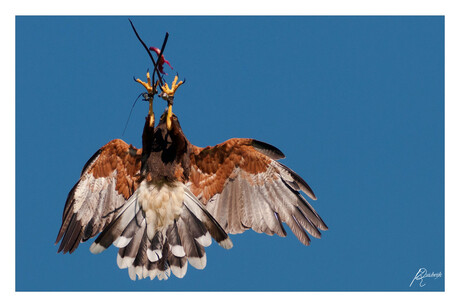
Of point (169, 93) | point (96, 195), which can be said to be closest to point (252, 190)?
point (169, 93)

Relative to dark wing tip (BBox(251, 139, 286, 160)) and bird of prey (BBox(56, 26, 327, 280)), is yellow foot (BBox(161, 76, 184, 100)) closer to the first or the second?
bird of prey (BBox(56, 26, 327, 280))

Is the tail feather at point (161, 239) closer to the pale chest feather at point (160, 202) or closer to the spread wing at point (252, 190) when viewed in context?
the pale chest feather at point (160, 202)

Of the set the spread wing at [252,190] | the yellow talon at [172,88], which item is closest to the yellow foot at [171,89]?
the yellow talon at [172,88]

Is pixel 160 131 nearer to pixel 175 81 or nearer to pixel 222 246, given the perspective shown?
pixel 175 81

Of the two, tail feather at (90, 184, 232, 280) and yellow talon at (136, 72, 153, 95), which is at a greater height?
yellow talon at (136, 72, 153, 95)

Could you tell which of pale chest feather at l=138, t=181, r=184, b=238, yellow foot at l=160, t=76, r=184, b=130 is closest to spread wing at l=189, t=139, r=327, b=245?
pale chest feather at l=138, t=181, r=184, b=238

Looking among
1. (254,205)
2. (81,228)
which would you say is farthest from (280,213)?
(81,228)
